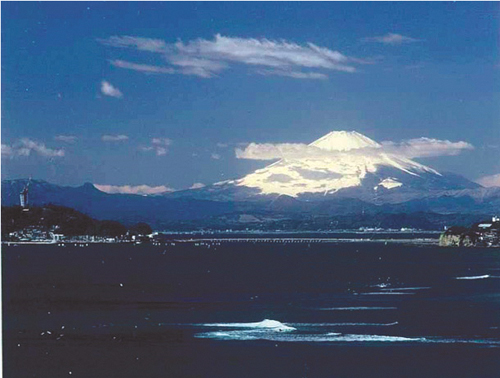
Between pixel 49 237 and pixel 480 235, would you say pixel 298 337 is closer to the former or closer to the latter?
pixel 480 235

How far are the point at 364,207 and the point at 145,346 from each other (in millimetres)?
46086

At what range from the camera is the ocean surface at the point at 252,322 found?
20688 mm

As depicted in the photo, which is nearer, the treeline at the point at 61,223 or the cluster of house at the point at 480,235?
the treeline at the point at 61,223

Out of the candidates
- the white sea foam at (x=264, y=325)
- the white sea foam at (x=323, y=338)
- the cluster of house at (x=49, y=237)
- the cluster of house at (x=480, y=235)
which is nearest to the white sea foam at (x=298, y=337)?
the white sea foam at (x=323, y=338)

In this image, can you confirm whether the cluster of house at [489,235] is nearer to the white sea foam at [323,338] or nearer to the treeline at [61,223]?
the treeline at [61,223]

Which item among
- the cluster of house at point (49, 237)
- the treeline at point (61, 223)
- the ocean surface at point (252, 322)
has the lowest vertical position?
the ocean surface at point (252, 322)

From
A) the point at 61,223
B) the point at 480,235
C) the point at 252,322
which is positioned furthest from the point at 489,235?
the point at 252,322

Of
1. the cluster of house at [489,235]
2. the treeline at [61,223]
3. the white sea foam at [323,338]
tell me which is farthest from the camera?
the cluster of house at [489,235]

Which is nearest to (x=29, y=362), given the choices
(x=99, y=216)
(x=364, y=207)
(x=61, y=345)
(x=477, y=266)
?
(x=61, y=345)

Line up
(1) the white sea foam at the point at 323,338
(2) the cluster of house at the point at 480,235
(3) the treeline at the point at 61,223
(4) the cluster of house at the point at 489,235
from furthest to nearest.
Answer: (2) the cluster of house at the point at 480,235, (4) the cluster of house at the point at 489,235, (3) the treeline at the point at 61,223, (1) the white sea foam at the point at 323,338

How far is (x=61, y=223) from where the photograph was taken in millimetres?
67562

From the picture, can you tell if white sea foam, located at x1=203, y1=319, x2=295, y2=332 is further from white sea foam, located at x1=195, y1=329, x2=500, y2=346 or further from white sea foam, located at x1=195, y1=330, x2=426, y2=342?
white sea foam, located at x1=195, y1=330, x2=426, y2=342

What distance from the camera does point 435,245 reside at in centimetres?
8775

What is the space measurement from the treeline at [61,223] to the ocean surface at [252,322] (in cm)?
521
